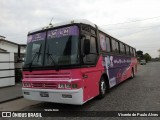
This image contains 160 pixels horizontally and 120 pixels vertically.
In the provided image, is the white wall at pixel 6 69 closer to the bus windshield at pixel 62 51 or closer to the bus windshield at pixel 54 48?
the bus windshield at pixel 54 48

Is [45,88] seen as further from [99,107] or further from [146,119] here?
[146,119]

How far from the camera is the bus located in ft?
19.1

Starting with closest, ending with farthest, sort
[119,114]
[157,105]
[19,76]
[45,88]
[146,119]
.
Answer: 1. [146,119]
2. [119,114]
3. [45,88]
4. [157,105]
5. [19,76]

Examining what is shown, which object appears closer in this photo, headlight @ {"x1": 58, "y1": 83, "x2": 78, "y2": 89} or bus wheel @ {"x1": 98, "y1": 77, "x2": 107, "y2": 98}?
headlight @ {"x1": 58, "y1": 83, "x2": 78, "y2": 89}

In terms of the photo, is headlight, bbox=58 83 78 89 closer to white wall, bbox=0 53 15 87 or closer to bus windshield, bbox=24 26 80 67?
bus windshield, bbox=24 26 80 67

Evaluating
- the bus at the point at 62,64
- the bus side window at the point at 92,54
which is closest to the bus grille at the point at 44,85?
the bus at the point at 62,64

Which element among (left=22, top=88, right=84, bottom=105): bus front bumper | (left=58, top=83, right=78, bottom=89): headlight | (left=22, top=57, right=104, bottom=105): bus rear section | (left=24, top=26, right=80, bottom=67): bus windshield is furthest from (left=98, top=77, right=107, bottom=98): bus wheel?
(left=24, top=26, right=80, bottom=67): bus windshield

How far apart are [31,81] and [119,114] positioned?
3043 millimetres

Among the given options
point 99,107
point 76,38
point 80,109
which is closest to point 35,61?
point 76,38

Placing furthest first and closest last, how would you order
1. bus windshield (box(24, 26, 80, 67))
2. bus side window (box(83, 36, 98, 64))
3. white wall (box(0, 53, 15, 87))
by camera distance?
white wall (box(0, 53, 15, 87)), bus side window (box(83, 36, 98, 64)), bus windshield (box(24, 26, 80, 67))

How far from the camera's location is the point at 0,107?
739cm

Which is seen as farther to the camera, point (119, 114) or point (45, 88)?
point (45, 88)

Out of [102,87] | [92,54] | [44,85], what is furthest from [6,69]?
[92,54]

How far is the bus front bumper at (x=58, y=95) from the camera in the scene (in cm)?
568
